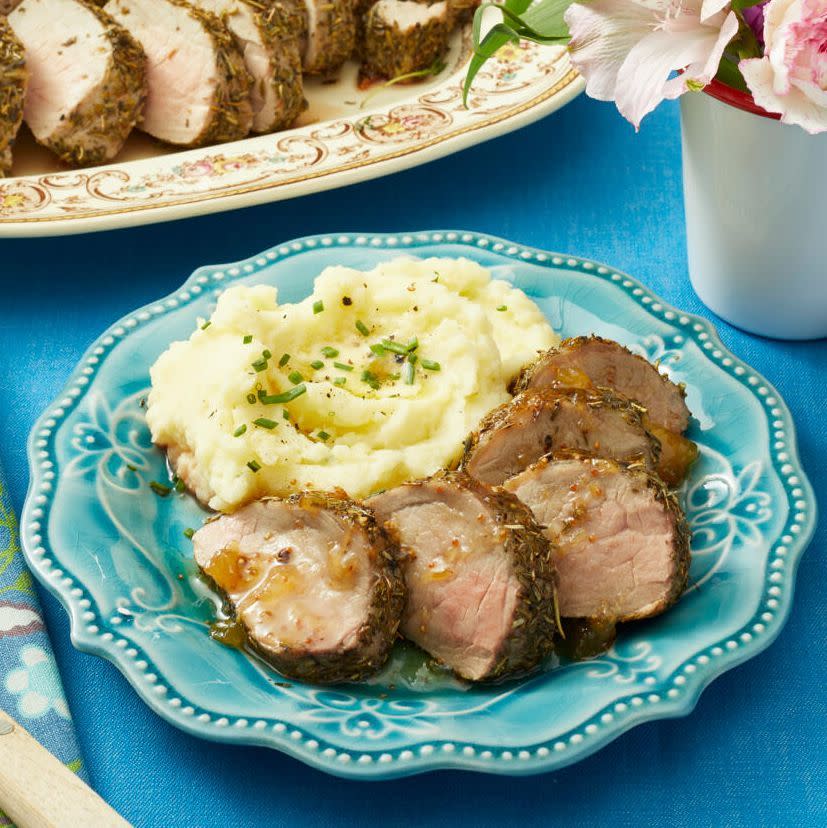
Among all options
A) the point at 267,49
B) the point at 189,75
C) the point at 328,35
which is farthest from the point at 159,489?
the point at 328,35

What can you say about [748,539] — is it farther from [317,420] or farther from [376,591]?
[317,420]

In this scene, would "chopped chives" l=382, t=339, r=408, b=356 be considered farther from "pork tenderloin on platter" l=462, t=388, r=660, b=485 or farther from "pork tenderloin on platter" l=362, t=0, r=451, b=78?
"pork tenderloin on platter" l=362, t=0, r=451, b=78

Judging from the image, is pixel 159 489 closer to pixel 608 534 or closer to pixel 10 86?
pixel 608 534

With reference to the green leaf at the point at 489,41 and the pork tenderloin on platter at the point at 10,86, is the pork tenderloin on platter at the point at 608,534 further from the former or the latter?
the pork tenderloin on platter at the point at 10,86

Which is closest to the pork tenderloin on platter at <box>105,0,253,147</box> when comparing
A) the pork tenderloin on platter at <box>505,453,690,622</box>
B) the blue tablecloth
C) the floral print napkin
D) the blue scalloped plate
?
the blue tablecloth

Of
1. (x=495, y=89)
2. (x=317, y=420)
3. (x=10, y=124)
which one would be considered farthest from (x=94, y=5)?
(x=317, y=420)

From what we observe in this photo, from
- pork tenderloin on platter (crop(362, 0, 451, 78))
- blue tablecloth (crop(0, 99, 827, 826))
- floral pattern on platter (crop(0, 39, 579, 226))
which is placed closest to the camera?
blue tablecloth (crop(0, 99, 827, 826))
